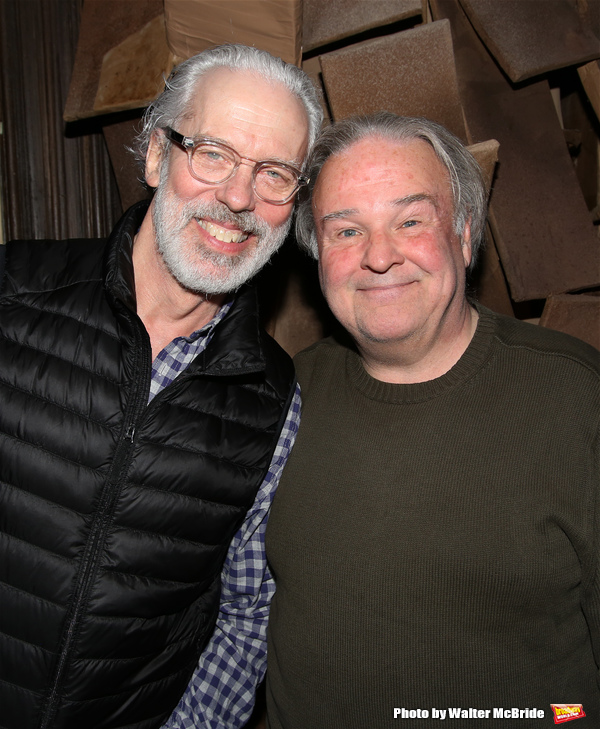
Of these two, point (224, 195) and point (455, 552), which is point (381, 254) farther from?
point (455, 552)

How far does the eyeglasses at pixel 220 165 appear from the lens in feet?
4.62

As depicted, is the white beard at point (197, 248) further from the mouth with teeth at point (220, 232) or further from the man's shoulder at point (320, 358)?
the man's shoulder at point (320, 358)

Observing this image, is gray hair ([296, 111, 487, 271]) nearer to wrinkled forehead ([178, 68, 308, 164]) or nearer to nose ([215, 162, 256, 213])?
wrinkled forehead ([178, 68, 308, 164])

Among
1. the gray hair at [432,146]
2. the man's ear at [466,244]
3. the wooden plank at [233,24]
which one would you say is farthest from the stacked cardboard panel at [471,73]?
the man's ear at [466,244]

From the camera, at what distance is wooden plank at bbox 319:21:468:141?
1.80 metres

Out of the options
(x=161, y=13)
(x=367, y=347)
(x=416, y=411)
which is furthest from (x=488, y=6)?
(x=416, y=411)

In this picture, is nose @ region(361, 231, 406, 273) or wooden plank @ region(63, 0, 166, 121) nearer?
nose @ region(361, 231, 406, 273)

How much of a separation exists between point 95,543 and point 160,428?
294 millimetres

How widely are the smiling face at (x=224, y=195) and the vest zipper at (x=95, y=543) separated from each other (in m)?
0.38

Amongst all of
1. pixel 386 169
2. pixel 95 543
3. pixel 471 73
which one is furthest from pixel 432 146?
pixel 95 543

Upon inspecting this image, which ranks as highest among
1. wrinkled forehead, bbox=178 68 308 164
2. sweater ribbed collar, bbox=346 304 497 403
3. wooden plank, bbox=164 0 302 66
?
wooden plank, bbox=164 0 302 66

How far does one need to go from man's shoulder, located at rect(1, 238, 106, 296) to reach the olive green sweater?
796 mm

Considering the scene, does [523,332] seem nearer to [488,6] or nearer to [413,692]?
[413,692]

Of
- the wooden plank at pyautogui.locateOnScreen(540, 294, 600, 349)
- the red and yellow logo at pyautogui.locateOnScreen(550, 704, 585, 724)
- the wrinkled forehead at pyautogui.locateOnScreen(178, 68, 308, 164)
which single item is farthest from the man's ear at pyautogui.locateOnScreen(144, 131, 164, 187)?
the red and yellow logo at pyautogui.locateOnScreen(550, 704, 585, 724)
